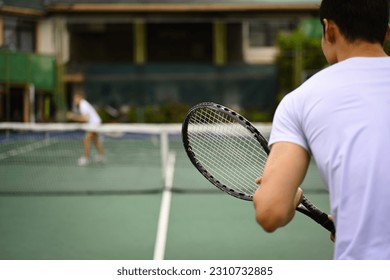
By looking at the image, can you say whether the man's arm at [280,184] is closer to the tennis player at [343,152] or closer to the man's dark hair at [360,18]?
the tennis player at [343,152]

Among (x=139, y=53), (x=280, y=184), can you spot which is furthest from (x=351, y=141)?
(x=139, y=53)

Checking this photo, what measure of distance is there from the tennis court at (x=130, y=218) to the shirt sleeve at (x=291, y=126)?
3.00m

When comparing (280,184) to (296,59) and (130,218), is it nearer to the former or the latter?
(130,218)

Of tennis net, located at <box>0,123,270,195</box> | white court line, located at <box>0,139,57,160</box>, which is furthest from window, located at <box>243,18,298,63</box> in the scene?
white court line, located at <box>0,139,57,160</box>

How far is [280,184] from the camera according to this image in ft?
3.74

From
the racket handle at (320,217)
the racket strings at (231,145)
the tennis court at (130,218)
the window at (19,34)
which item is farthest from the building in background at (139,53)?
the racket handle at (320,217)

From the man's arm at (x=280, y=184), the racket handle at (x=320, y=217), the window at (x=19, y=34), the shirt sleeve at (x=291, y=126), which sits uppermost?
the shirt sleeve at (x=291, y=126)

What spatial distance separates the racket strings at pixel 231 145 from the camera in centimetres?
184

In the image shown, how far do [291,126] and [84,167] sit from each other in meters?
8.13

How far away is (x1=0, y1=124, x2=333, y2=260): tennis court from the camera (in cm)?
426

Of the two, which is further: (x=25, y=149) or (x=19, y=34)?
(x=19, y=34)

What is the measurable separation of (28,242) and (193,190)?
275 cm
